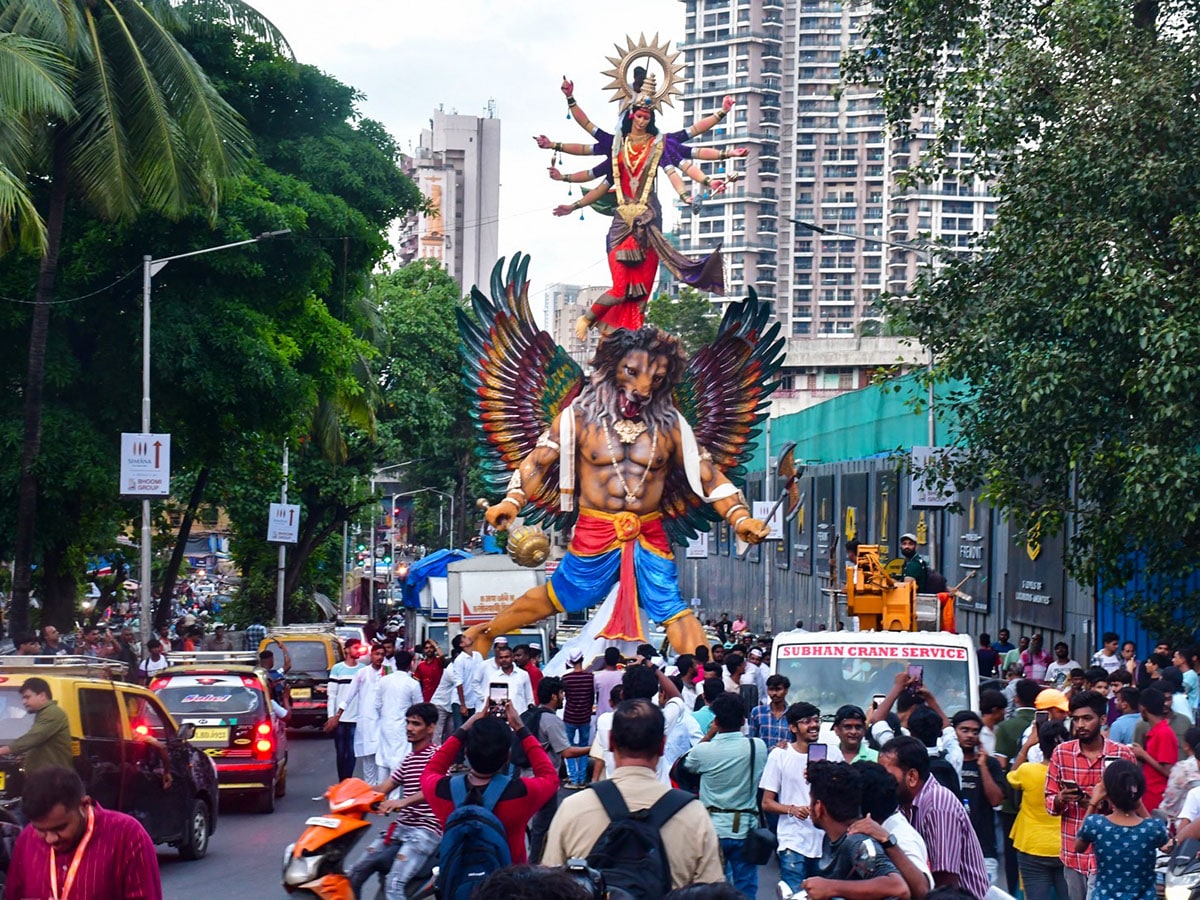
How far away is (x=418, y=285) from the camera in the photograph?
6181cm

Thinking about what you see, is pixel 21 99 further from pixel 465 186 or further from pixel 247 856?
pixel 465 186

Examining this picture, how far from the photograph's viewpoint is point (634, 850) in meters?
6.33

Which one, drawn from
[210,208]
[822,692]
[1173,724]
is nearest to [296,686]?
[210,208]

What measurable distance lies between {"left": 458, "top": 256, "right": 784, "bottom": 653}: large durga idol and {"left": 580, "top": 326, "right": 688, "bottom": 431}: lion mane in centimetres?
2

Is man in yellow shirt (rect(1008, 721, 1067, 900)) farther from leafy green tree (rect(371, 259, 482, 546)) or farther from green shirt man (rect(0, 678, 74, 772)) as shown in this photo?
leafy green tree (rect(371, 259, 482, 546))

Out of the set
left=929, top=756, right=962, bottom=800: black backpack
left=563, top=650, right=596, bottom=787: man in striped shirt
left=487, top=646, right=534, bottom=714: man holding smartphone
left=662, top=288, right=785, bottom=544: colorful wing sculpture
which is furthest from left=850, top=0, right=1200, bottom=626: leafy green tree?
left=929, top=756, right=962, bottom=800: black backpack

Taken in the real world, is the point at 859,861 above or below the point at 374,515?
below

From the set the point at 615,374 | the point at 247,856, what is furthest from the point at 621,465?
the point at 247,856

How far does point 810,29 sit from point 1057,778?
121 metres

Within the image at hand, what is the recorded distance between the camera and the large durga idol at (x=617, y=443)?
2420 centimetres

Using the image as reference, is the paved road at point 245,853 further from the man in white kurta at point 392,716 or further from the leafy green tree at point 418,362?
the leafy green tree at point 418,362

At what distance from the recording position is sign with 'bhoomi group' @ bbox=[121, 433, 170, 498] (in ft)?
86.8

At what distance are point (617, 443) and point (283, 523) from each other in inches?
688

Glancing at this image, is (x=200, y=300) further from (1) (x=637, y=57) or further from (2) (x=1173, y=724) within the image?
(2) (x=1173, y=724)
